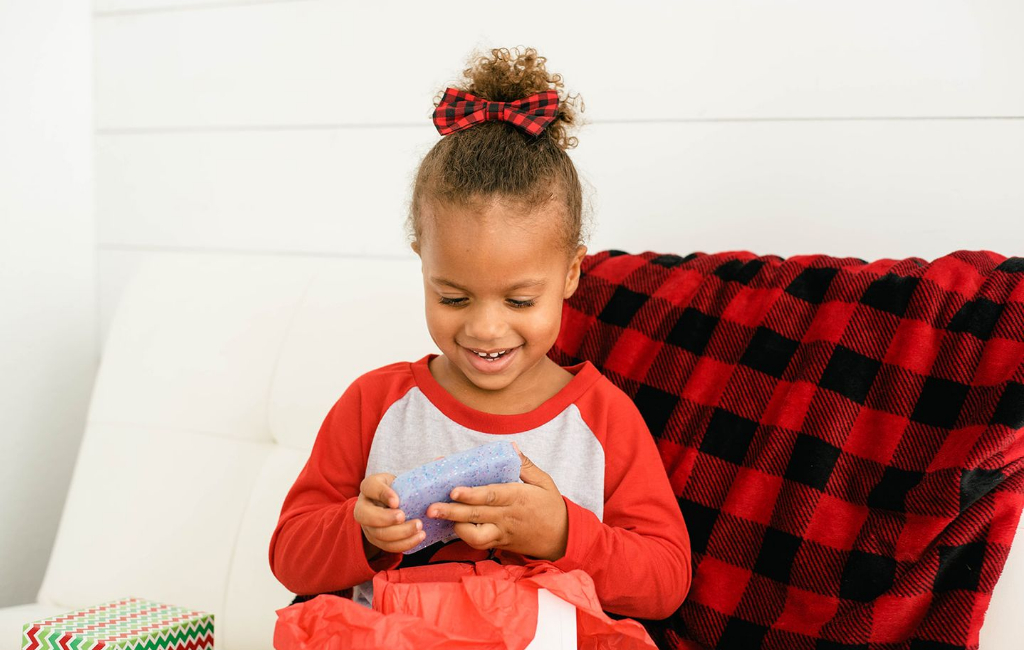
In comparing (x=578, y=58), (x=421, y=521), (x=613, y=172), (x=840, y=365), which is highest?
(x=578, y=58)

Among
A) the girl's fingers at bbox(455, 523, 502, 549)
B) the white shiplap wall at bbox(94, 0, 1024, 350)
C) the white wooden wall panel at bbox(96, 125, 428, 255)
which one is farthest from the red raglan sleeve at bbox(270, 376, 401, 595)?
the white wooden wall panel at bbox(96, 125, 428, 255)

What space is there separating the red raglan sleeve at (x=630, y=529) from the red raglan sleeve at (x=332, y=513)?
0.72 ft

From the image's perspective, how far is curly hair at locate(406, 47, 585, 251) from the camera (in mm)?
1045

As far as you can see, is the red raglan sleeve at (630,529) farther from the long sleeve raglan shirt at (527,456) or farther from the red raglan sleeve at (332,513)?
the red raglan sleeve at (332,513)

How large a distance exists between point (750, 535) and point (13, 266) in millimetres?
1652

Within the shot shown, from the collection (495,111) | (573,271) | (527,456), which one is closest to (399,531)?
(527,456)

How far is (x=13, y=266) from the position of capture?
78.9 inches

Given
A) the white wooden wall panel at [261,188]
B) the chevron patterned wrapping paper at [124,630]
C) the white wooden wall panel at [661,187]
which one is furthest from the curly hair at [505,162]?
the white wooden wall panel at [261,188]

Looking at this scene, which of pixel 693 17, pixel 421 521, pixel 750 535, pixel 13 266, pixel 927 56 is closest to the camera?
pixel 421 521

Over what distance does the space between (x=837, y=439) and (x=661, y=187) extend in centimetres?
66

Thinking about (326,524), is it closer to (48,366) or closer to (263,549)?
(263,549)

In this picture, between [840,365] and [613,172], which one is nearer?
[840,365]

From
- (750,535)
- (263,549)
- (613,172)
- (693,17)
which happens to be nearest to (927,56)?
(693,17)

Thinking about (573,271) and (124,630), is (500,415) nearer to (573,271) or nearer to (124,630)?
(573,271)
